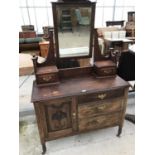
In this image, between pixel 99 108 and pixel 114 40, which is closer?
pixel 99 108

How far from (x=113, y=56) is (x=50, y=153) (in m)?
1.19

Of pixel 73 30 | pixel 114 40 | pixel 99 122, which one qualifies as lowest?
pixel 99 122

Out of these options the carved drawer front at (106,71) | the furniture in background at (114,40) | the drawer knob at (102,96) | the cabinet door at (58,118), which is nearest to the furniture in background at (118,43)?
the furniture in background at (114,40)

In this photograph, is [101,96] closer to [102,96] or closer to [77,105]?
[102,96]

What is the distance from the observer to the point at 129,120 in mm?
1910

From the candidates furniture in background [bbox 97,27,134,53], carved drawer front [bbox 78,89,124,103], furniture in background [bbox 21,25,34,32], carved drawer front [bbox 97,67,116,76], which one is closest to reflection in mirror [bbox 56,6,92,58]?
carved drawer front [bbox 97,67,116,76]

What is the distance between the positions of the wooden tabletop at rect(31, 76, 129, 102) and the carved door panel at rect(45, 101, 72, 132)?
0.31 ft

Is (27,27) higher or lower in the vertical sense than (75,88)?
higher

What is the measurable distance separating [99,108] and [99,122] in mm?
172

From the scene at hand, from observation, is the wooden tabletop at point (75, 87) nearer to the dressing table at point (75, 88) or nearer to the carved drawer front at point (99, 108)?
the dressing table at point (75, 88)

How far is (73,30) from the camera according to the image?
1403 mm

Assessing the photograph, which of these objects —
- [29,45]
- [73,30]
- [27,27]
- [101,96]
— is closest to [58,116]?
[101,96]
